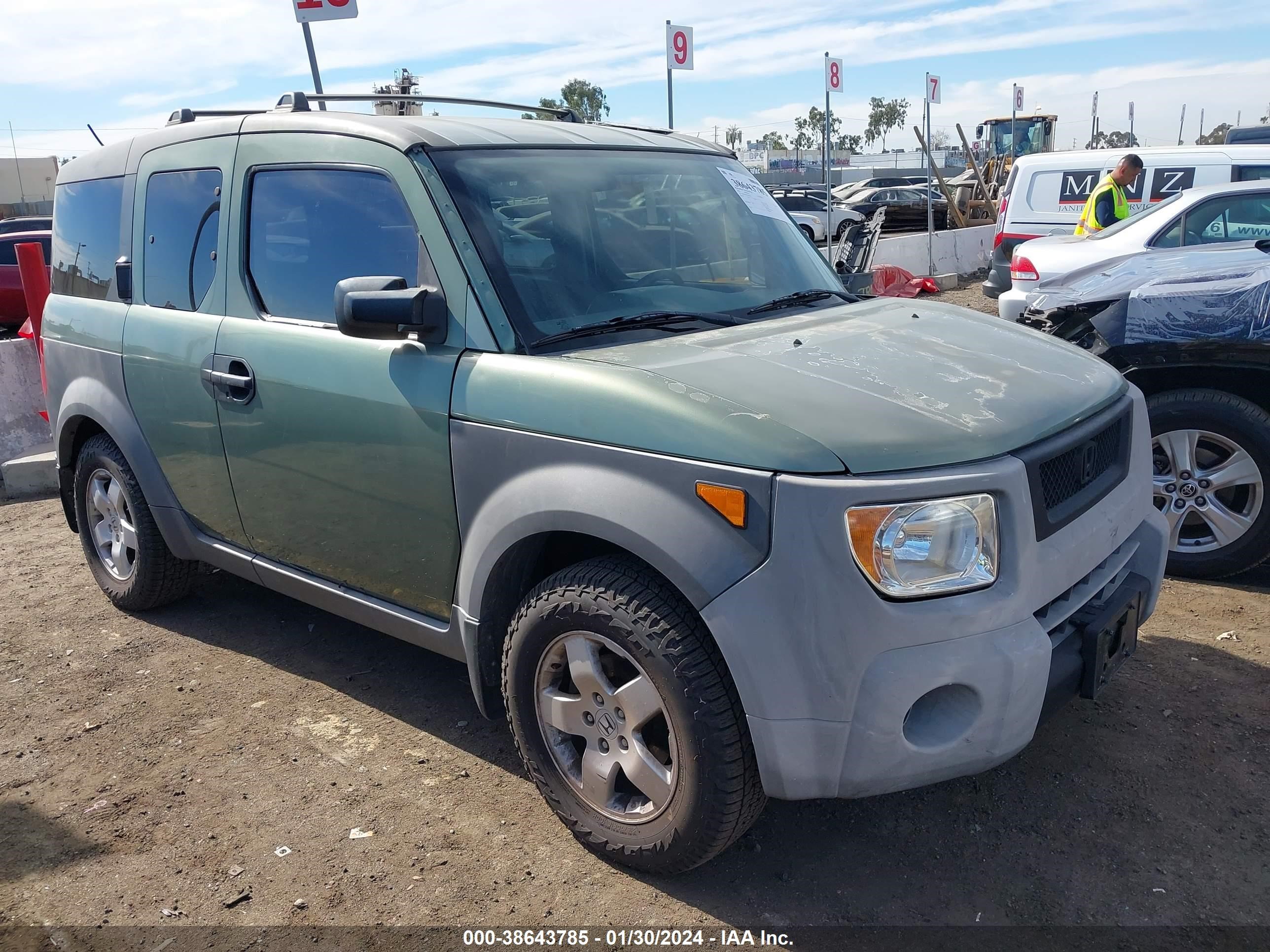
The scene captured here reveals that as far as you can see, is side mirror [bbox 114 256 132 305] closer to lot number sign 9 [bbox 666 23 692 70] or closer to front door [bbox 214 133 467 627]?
front door [bbox 214 133 467 627]

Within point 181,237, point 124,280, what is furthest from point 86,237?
point 181,237

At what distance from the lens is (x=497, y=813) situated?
3137mm

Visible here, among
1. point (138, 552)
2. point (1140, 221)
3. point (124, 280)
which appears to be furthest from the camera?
point (1140, 221)

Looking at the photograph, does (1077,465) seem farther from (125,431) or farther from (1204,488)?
(125,431)

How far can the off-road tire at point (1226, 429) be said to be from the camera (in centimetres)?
426

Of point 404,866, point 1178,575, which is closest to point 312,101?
point 404,866

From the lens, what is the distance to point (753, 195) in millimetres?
3996

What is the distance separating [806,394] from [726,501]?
37 cm

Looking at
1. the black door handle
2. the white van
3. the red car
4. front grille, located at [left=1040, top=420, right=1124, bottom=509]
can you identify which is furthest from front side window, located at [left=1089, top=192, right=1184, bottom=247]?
the red car

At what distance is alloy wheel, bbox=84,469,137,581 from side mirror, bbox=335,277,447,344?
205 cm

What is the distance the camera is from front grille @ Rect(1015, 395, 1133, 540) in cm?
250

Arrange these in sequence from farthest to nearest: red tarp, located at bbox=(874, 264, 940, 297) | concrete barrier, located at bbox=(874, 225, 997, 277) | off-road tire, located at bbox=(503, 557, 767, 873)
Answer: concrete barrier, located at bbox=(874, 225, 997, 277) → red tarp, located at bbox=(874, 264, 940, 297) → off-road tire, located at bbox=(503, 557, 767, 873)

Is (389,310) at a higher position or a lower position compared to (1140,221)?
higher

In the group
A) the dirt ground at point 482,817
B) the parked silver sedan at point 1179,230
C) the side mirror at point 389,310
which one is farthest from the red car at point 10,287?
the side mirror at point 389,310
